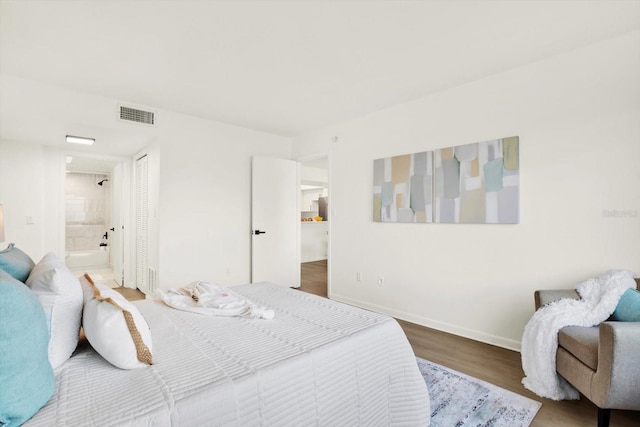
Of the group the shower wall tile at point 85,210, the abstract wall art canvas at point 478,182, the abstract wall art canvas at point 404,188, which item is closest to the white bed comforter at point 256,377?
the abstract wall art canvas at point 478,182

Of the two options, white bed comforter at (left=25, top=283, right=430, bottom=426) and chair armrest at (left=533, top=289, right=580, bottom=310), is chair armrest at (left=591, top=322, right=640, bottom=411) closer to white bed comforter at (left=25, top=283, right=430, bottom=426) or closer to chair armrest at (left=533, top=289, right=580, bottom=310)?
chair armrest at (left=533, top=289, right=580, bottom=310)

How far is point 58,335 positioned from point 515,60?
3453mm

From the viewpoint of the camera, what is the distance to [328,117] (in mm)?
4164

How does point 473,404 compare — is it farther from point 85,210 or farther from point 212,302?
point 85,210

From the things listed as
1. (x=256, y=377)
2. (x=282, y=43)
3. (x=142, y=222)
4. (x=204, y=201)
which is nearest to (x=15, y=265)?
(x=256, y=377)

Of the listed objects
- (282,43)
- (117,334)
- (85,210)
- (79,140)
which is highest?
(282,43)

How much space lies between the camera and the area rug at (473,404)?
1.82m

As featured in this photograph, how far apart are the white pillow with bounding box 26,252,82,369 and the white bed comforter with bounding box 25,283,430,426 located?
7cm

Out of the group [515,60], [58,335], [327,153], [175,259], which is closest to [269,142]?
[327,153]

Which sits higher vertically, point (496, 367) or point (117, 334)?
point (117, 334)

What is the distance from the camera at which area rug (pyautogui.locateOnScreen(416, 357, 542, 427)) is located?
1.82 m

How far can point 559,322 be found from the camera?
203 centimetres

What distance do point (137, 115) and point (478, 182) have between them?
12.2 ft

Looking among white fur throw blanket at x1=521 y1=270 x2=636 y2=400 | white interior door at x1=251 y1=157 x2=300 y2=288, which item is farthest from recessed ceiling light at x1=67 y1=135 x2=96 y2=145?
white fur throw blanket at x1=521 y1=270 x2=636 y2=400
